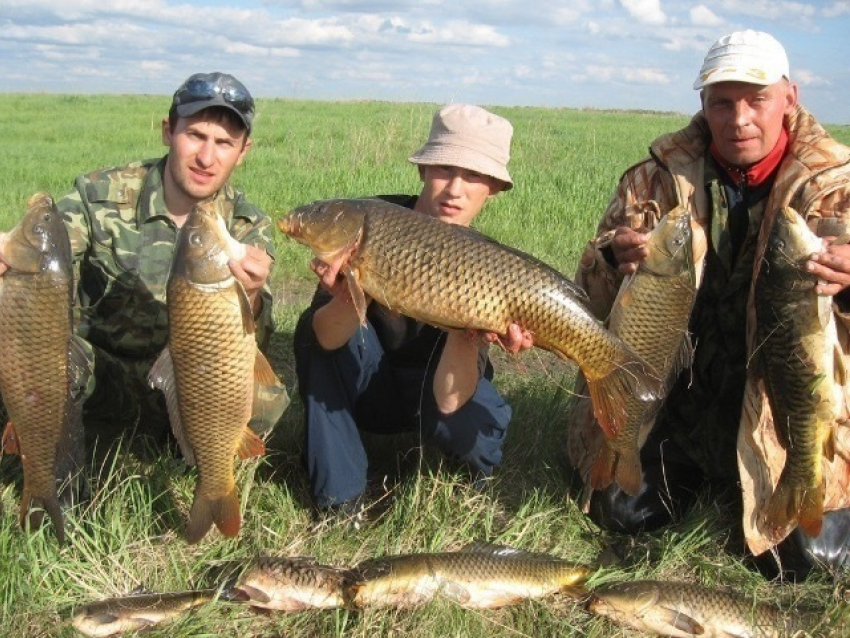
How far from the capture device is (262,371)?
323 centimetres

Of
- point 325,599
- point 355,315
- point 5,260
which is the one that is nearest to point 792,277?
point 355,315

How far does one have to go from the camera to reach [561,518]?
13.2ft

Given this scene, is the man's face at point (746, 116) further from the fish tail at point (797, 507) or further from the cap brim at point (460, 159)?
the fish tail at point (797, 507)

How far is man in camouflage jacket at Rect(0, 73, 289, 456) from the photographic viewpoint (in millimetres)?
4020

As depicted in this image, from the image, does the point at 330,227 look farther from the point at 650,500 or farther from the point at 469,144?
the point at 650,500

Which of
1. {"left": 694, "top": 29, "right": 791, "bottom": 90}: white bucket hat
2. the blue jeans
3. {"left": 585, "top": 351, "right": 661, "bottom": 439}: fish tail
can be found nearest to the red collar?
{"left": 694, "top": 29, "right": 791, "bottom": 90}: white bucket hat

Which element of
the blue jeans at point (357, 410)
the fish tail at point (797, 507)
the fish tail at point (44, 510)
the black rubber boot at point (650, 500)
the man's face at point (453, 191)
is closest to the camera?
the fish tail at point (44, 510)

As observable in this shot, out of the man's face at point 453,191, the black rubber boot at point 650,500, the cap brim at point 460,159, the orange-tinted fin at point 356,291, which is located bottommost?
the black rubber boot at point 650,500

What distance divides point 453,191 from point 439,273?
0.71 metres

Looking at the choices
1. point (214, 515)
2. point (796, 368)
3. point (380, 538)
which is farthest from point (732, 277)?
point (214, 515)

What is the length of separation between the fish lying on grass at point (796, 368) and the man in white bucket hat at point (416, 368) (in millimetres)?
1096

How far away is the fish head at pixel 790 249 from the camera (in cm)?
318

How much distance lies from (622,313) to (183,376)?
Answer: 166 centimetres

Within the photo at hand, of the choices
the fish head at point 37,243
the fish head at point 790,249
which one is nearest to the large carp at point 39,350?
the fish head at point 37,243
